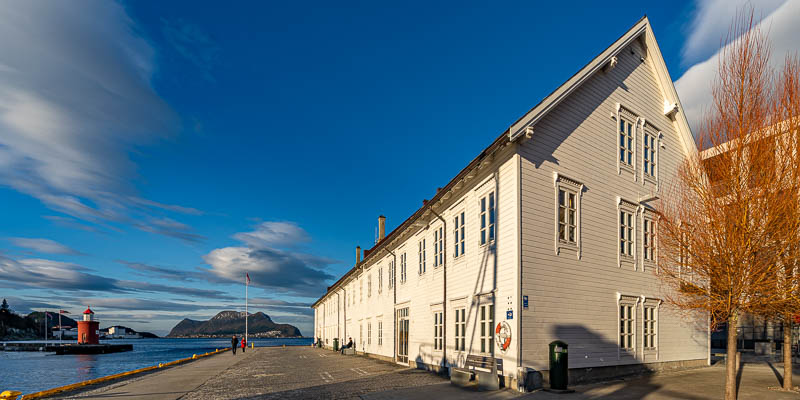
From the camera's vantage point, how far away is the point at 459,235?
18.9 meters

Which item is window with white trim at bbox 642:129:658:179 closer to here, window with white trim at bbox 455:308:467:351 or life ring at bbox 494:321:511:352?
window with white trim at bbox 455:308:467:351

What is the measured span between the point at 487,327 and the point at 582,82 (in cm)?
876

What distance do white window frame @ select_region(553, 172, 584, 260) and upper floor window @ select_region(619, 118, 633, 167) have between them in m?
3.24

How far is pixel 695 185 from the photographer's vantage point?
1203 centimetres

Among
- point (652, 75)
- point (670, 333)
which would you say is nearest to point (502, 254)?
point (670, 333)

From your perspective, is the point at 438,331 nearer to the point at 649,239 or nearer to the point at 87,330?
the point at 649,239

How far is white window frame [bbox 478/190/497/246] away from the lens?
16000mm

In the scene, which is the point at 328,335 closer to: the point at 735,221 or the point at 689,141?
the point at 689,141

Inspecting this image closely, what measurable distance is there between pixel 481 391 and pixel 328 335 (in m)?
47.9

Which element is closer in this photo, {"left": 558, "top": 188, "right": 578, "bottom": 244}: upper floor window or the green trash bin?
the green trash bin

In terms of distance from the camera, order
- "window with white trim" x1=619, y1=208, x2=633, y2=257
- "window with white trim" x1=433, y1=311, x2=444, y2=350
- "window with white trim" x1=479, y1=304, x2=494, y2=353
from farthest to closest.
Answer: "window with white trim" x1=433, y1=311, x2=444, y2=350 → "window with white trim" x1=619, y1=208, x2=633, y2=257 → "window with white trim" x1=479, y1=304, x2=494, y2=353

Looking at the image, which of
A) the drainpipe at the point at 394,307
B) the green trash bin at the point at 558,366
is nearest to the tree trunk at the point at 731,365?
the green trash bin at the point at 558,366

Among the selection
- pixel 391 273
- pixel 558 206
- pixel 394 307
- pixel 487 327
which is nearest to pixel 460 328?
pixel 487 327

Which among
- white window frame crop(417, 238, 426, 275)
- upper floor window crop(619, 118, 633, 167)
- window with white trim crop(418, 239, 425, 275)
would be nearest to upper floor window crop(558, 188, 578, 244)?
upper floor window crop(619, 118, 633, 167)
